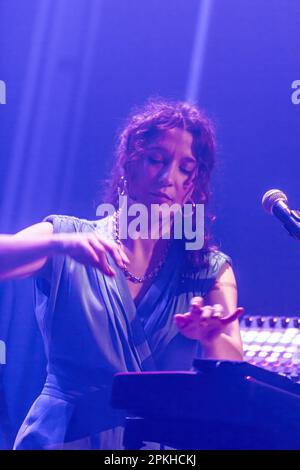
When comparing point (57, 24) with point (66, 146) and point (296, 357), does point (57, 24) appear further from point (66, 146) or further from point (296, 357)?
point (296, 357)

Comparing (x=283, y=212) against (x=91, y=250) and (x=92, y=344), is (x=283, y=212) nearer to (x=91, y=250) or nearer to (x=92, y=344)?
(x=91, y=250)

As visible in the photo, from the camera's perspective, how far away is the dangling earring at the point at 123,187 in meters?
1.75

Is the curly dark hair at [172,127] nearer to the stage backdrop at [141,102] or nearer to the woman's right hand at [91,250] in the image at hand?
the stage backdrop at [141,102]

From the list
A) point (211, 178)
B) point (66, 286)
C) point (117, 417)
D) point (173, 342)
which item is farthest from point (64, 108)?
point (117, 417)

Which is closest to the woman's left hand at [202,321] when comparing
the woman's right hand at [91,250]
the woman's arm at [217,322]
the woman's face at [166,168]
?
the woman's arm at [217,322]

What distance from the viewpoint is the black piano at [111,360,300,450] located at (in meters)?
1.03

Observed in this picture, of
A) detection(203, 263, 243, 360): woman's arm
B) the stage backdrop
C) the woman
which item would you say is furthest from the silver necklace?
the stage backdrop

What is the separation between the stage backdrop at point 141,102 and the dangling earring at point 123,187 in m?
0.15

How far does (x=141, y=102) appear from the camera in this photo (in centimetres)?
190

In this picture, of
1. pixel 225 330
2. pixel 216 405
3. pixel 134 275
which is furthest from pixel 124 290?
pixel 216 405

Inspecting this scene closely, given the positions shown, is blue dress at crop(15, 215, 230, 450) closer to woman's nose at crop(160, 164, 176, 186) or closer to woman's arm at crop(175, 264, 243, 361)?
woman's arm at crop(175, 264, 243, 361)

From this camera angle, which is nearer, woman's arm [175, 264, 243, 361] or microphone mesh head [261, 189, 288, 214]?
woman's arm [175, 264, 243, 361]

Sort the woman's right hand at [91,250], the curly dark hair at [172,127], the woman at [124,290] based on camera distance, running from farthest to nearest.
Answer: the curly dark hair at [172,127] < the woman at [124,290] < the woman's right hand at [91,250]

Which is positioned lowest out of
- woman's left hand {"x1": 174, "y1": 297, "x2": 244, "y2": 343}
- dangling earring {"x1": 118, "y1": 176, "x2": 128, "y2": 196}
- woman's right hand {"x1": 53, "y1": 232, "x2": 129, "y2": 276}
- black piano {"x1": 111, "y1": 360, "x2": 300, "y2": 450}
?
black piano {"x1": 111, "y1": 360, "x2": 300, "y2": 450}
